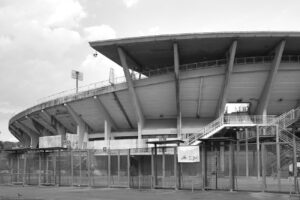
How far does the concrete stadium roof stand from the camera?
1811 inches

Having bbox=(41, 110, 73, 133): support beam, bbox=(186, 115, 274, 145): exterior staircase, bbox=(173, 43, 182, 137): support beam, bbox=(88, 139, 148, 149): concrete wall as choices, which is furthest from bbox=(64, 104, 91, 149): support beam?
bbox=(186, 115, 274, 145): exterior staircase

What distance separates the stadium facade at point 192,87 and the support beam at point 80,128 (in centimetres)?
28

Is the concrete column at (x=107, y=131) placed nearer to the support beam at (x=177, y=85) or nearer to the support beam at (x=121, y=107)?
the support beam at (x=121, y=107)

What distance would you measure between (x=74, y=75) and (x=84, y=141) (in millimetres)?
24954

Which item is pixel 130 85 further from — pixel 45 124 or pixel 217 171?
pixel 217 171

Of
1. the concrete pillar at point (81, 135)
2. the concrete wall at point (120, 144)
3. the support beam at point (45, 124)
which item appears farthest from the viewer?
the support beam at point (45, 124)

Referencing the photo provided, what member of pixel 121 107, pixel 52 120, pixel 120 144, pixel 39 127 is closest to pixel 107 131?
pixel 121 107

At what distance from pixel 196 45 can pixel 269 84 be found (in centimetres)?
988

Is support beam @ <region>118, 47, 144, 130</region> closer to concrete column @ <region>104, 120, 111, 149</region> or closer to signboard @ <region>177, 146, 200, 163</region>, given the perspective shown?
concrete column @ <region>104, 120, 111, 149</region>

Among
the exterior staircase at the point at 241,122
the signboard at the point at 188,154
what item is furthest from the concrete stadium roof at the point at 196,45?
the signboard at the point at 188,154

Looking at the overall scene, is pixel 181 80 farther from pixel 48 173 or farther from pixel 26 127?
pixel 26 127

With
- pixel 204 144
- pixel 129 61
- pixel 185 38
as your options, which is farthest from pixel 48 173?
pixel 129 61

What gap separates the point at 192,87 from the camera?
5084 centimetres

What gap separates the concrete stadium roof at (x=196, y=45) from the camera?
46.0 meters
